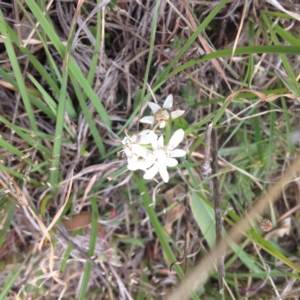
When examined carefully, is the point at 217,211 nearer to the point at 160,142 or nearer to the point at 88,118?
the point at 160,142

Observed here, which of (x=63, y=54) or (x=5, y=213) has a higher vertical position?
(x=63, y=54)

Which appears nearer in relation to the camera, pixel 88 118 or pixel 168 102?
pixel 168 102

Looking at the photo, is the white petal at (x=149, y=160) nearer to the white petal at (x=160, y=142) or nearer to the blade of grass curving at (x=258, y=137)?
the white petal at (x=160, y=142)

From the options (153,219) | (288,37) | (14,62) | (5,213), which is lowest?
(5,213)

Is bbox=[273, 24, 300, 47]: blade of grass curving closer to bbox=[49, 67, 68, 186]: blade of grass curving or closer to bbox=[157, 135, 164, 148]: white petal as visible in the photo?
bbox=[157, 135, 164, 148]: white petal

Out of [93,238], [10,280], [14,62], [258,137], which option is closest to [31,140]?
[14,62]

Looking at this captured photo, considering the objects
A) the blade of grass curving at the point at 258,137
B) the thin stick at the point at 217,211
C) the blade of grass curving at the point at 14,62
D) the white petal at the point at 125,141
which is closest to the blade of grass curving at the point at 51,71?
the blade of grass curving at the point at 14,62

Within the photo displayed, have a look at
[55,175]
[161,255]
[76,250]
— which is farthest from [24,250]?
[161,255]

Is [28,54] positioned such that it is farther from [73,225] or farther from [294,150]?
[294,150]
